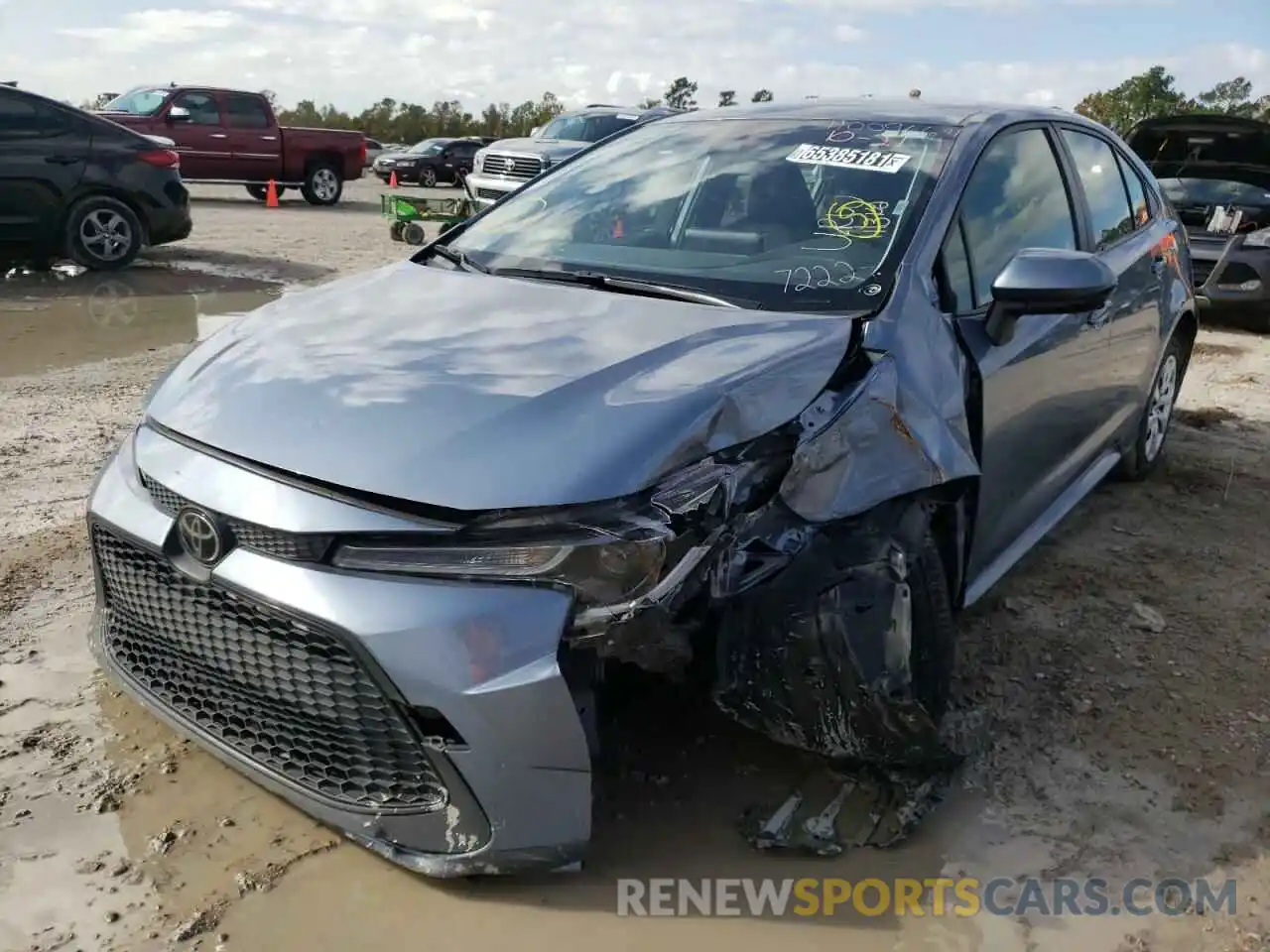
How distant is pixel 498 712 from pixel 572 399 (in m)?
0.66

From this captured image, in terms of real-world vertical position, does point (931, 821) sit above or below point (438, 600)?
below

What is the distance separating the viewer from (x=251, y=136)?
1819 cm

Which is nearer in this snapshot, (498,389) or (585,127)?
(498,389)

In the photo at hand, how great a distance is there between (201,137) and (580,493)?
18189 mm

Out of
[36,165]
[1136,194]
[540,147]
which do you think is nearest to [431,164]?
[540,147]

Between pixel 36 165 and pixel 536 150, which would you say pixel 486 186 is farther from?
pixel 36 165

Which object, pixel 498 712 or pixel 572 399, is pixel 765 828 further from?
pixel 572 399

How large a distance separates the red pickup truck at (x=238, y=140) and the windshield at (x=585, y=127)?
476cm

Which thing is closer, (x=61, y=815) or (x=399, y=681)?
(x=399, y=681)

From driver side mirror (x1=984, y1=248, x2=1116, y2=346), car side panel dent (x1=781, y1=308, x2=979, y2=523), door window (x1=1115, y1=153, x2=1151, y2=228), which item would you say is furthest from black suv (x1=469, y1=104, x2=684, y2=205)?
car side panel dent (x1=781, y1=308, x2=979, y2=523)

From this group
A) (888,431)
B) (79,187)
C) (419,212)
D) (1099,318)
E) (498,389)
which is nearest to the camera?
(498,389)

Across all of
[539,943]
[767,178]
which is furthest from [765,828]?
[767,178]

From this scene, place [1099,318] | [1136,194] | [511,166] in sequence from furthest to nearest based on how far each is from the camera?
[511,166], [1136,194], [1099,318]

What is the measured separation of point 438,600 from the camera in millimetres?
2004
